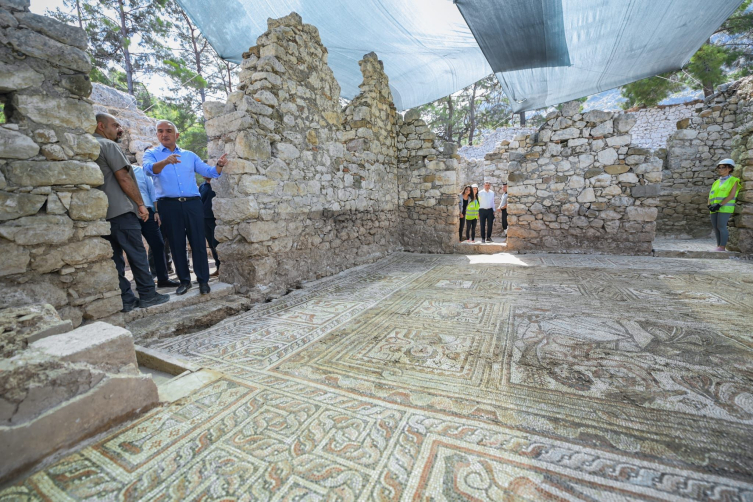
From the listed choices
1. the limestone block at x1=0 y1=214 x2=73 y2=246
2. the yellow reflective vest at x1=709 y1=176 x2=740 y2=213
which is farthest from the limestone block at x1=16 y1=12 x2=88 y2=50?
the yellow reflective vest at x1=709 y1=176 x2=740 y2=213

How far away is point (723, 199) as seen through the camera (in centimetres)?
518

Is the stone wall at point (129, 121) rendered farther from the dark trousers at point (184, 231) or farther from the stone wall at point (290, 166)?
the dark trousers at point (184, 231)

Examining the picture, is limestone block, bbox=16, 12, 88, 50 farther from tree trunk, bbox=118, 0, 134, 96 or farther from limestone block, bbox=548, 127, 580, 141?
tree trunk, bbox=118, 0, 134, 96

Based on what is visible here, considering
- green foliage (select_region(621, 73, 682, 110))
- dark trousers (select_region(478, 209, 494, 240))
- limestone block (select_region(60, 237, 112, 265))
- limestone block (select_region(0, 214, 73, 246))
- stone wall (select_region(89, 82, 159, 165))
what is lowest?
dark trousers (select_region(478, 209, 494, 240))

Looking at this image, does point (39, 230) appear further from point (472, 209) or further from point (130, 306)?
point (472, 209)

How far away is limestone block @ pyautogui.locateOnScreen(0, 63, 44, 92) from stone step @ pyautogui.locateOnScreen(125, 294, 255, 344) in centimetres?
171

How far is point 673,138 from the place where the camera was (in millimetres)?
8047

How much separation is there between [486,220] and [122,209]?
6866 mm

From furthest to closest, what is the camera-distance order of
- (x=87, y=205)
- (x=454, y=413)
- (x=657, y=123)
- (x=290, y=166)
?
1. (x=657, y=123)
2. (x=290, y=166)
3. (x=87, y=205)
4. (x=454, y=413)

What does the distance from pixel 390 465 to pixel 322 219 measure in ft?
12.2

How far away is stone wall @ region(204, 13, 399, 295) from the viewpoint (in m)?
3.44

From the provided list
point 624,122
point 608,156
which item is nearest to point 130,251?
point 608,156

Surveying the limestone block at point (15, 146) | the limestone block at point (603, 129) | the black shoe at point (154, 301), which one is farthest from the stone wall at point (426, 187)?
the limestone block at point (15, 146)

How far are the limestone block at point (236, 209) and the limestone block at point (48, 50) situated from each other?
58.6 inches
